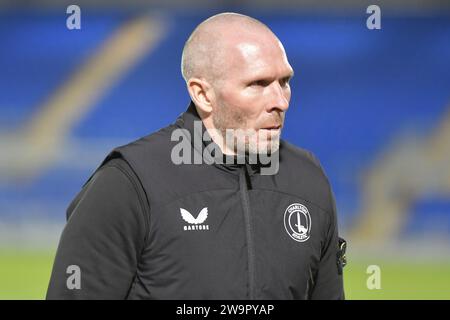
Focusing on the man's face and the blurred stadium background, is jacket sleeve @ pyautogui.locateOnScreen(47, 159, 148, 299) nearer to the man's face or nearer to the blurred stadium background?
the man's face

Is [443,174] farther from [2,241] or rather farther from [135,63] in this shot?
[2,241]

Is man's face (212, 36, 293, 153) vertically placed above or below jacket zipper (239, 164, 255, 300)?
above

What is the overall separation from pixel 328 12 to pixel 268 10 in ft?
→ 1.08

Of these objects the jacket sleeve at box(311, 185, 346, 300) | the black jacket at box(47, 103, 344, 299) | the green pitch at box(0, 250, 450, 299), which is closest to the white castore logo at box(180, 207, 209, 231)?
the black jacket at box(47, 103, 344, 299)

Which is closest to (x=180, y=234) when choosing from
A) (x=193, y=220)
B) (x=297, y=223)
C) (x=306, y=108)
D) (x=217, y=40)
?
(x=193, y=220)

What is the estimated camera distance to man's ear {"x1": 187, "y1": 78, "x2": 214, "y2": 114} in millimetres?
1243

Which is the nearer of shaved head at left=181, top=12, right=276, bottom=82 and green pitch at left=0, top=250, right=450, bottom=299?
shaved head at left=181, top=12, right=276, bottom=82

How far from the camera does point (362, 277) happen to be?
378cm

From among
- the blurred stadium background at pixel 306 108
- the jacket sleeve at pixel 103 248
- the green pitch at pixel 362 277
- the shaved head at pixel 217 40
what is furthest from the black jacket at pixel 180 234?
the blurred stadium background at pixel 306 108

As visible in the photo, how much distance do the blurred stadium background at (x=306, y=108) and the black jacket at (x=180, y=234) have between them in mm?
2811

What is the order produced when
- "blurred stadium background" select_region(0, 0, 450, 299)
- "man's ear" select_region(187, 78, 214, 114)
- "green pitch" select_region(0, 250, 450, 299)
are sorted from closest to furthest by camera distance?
1. "man's ear" select_region(187, 78, 214, 114)
2. "green pitch" select_region(0, 250, 450, 299)
3. "blurred stadium background" select_region(0, 0, 450, 299)

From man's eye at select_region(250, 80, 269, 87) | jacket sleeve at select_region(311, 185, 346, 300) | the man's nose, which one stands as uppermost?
man's eye at select_region(250, 80, 269, 87)

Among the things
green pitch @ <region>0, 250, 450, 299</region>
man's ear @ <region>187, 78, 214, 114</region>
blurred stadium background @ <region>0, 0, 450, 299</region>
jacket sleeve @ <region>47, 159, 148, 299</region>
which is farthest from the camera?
blurred stadium background @ <region>0, 0, 450, 299</region>

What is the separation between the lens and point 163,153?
1221mm
